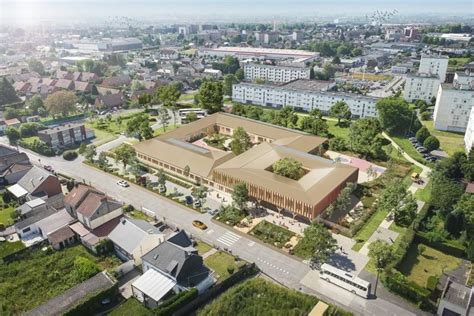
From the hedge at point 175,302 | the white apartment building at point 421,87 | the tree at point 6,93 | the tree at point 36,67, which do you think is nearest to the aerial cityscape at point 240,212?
the hedge at point 175,302

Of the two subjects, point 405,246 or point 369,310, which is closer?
point 369,310

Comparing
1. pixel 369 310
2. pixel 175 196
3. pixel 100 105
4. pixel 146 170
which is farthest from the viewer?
pixel 100 105

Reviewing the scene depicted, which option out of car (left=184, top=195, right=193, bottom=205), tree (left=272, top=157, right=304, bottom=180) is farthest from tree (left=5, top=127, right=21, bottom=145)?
tree (left=272, top=157, right=304, bottom=180)

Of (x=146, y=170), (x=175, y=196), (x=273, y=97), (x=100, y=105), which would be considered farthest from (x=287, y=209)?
(x=100, y=105)

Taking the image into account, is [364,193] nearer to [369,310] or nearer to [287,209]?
[287,209]

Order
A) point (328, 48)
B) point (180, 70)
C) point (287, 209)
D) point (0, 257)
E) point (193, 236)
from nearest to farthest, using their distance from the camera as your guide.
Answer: point (0, 257) → point (193, 236) → point (287, 209) → point (180, 70) → point (328, 48)

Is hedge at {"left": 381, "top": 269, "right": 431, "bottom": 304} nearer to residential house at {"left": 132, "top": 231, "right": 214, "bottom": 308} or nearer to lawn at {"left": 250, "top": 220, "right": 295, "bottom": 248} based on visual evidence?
lawn at {"left": 250, "top": 220, "right": 295, "bottom": 248}

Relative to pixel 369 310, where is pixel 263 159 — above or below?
above

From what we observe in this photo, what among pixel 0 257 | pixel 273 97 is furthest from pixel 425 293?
pixel 273 97
